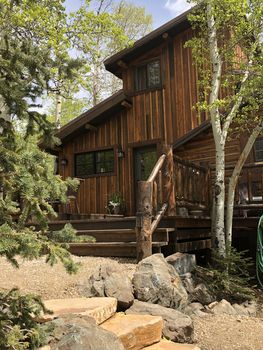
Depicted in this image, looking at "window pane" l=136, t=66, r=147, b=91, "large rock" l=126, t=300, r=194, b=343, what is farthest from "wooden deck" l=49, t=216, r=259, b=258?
"window pane" l=136, t=66, r=147, b=91

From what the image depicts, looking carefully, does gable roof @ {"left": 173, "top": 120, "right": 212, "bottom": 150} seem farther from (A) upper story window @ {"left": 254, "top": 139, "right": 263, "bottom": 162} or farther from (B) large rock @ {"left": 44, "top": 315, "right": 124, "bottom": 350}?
(B) large rock @ {"left": 44, "top": 315, "right": 124, "bottom": 350}

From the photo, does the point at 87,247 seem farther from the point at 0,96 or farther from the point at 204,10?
the point at 204,10

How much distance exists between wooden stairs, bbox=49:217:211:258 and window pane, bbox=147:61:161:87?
594 centimetres

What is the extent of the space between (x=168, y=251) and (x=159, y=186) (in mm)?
1267

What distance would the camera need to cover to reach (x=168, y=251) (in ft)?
24.2

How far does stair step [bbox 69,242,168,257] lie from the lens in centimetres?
694

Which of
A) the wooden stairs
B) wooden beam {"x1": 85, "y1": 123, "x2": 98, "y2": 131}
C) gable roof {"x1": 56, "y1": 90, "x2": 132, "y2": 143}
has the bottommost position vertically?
the wooden stairs

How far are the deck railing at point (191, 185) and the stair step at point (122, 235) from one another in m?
1.01

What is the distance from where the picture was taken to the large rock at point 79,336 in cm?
293

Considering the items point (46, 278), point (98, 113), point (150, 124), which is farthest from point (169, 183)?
point (98, 113)

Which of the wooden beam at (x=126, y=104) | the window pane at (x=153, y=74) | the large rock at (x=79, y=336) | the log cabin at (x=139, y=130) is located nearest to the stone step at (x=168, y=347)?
the large rock at (x=79, y=336)

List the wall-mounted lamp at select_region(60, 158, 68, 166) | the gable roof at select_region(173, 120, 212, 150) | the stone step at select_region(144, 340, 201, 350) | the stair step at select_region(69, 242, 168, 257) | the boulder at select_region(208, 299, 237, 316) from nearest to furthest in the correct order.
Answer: the stone step at select_region(144, 340, 201, 350), the boulder at select_region(208, 299, 237, 316), the stair step at select_region(69, 242, 168, 257), the gable roof at select_region(173, 120, 212, 150), the wall-mounted lamp at select_region(60, 158, 68, 166)

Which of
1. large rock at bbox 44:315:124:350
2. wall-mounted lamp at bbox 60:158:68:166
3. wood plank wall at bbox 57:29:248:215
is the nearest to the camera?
large rock at bbox 44:315:124:350

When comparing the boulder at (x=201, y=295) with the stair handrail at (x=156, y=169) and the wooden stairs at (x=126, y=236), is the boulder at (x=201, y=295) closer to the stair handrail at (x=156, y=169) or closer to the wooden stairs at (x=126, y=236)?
the wooden stairs at (x=126, y=236)
